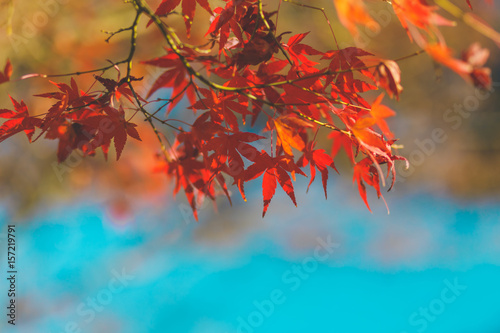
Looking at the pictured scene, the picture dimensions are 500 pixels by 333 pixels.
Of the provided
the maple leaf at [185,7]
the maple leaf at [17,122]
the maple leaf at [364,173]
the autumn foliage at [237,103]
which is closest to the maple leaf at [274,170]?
the autumn foliage at [237,103]

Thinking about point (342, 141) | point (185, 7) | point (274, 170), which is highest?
point (185, 7)

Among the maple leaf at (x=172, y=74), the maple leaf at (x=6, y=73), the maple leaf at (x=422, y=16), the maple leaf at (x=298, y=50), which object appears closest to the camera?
the maple leaf at (x=422, y=16)

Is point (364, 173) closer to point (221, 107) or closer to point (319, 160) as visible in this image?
point (319, 160)

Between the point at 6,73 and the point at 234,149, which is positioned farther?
the point at 234,149

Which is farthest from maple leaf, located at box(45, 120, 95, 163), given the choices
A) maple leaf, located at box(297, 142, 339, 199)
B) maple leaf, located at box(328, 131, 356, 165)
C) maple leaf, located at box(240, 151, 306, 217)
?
maple leaf, located at box(328, 131, 356, 165)

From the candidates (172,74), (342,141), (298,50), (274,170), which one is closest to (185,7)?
(172,74)

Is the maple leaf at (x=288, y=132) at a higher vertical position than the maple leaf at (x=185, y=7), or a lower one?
lower

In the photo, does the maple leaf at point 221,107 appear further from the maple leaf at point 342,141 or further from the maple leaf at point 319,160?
the maple leaf at point 342,141

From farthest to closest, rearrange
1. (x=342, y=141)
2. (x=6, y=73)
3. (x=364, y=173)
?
(x=342, y=141), (x=364, y=173), (x=6, y=73)

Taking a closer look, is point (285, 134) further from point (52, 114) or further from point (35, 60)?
point (35, 60)

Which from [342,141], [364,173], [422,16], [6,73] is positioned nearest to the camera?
[422,16]

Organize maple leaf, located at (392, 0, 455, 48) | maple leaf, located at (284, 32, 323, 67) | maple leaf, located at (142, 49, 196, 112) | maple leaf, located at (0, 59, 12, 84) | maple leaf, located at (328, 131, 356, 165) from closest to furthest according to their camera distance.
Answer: maple leaf, located at (392, 0, 455, 48) → maple leaf, located at (0, 59, 12, 84) → maple leaf, located at (142, 49, 196, 112) → maple leaf, located at (284, 32, 323, 67) → maple leaf, located at (328, 131, 356, 165)

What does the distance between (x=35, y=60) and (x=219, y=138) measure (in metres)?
2.23

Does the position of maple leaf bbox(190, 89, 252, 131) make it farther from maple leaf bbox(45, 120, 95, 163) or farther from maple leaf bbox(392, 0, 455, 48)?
maple leaf bbox(392, 0, 455, 48)
